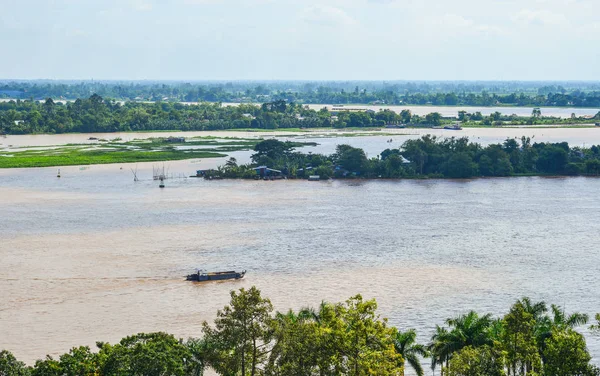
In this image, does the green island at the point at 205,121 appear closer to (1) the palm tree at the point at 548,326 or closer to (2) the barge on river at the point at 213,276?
(2) the barge on river at the point at 213,276

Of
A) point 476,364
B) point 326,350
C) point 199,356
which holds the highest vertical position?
point 326,350

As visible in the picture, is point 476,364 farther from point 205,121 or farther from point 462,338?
point 205,121

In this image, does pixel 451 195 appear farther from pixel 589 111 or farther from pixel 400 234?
pixel 589 111

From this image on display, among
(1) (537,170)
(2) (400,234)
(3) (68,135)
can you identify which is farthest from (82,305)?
(3) (68,135)

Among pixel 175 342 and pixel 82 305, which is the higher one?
pixel 175 342

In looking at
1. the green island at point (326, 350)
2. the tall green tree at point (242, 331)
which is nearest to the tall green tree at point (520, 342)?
the green island at point (326, 350)

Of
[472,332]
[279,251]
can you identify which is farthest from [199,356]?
[279,251]

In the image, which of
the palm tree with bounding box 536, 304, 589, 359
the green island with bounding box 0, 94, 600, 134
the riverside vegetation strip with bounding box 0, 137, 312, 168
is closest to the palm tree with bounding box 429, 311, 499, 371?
the palm tree with bounding box 536, 304, 589, 359

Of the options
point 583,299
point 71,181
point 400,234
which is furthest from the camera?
point 71,181
